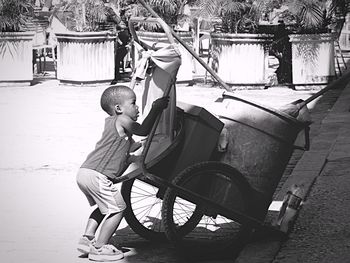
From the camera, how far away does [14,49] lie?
15016 millimetres

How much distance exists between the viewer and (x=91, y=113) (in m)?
11.9

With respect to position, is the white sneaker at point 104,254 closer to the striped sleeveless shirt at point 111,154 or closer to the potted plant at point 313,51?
the striped sleeveless shirt at point 111,154

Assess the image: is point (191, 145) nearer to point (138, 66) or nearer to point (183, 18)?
point (138, 66)

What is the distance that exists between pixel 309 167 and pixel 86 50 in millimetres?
7893

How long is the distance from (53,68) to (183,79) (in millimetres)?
4567

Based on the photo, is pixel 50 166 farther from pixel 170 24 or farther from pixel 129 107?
pixel 170 24

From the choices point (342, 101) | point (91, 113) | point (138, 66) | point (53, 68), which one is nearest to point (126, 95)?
point (138, 66)

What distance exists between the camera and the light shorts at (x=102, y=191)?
5.33 m

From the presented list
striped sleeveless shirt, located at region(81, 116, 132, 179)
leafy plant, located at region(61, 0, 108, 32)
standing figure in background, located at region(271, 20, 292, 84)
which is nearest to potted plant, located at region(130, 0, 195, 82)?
leafy plant, located at region(61, 0, 108, 32)

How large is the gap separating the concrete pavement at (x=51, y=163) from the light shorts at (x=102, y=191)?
380mm

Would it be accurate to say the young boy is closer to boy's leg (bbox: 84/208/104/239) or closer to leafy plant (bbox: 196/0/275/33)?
boy's leg (bbox: 84/208/104/239)

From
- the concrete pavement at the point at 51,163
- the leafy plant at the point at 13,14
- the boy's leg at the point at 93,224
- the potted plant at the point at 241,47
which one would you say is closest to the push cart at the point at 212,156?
the boy's leg at the point at 93,224

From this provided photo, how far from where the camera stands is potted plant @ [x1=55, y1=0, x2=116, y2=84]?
1491 centimetres

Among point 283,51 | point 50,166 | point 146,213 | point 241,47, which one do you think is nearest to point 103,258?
point 146,213
